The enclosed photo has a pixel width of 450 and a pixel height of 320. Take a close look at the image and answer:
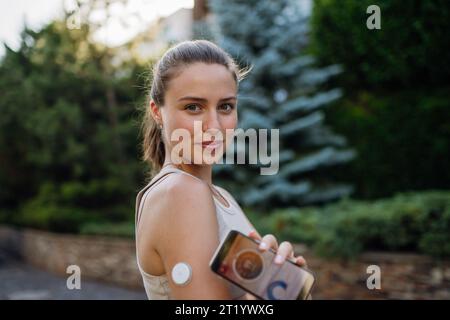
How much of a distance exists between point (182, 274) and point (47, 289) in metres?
7.63

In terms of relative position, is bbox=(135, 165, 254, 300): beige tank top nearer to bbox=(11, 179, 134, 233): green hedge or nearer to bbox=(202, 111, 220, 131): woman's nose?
bbox=(202, 111, 220, 131): woman's nose

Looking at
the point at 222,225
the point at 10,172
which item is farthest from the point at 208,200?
the point at 10,172

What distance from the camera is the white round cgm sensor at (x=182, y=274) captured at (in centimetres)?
108

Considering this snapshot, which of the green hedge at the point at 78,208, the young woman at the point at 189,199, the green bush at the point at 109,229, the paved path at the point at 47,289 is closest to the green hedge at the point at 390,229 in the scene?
the paved path at the point at 47,289

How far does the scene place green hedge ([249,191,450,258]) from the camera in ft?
16.6

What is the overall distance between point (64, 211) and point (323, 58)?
19.5 feet

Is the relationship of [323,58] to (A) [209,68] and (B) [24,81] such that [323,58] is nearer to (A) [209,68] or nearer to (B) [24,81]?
(B) [24,81]

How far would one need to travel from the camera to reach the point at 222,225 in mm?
1229

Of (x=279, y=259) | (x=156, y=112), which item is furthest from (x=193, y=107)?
(x=279, y=259)

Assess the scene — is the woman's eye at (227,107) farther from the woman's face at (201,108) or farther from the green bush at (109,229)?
the green bush at (109,229)

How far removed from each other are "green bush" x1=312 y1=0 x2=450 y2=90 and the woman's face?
21.1ft

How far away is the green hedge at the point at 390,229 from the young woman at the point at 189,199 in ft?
13.7

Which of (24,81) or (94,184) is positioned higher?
(24,81)

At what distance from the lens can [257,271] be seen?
1.08 m
